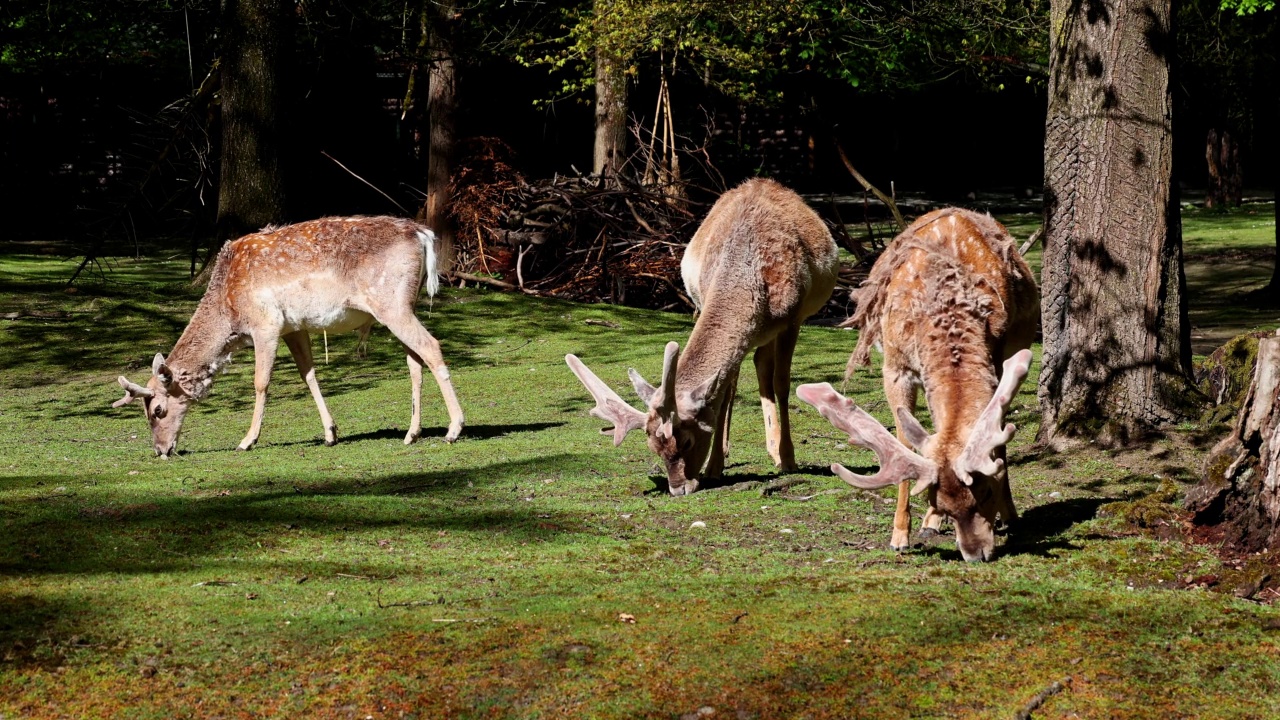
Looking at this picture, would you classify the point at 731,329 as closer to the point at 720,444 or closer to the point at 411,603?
the point at 720,444

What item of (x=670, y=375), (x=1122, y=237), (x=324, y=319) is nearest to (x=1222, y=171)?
(x=1122, y=237)

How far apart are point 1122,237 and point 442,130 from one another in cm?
1535

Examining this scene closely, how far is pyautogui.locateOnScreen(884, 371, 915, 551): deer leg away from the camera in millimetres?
6559

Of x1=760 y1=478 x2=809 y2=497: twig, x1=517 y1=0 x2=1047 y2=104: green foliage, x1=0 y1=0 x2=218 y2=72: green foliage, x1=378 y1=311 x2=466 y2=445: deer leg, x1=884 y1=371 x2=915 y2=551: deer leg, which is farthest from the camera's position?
x1=0 y1=0 x2=218 y2=72: green foliage

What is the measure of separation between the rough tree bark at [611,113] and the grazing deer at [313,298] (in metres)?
11.5

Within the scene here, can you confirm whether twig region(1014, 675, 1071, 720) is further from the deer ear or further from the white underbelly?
the deer ear

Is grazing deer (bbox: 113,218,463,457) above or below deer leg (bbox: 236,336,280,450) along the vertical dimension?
above

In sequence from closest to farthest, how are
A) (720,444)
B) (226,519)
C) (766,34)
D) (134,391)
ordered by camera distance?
(226,519), (720,444), (134,391), (766,34)

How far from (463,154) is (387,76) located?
40.8 ft

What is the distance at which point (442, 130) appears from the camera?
71.9ft

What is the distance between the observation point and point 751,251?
8.80m

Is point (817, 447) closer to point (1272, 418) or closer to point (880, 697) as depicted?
point (1272, 418)

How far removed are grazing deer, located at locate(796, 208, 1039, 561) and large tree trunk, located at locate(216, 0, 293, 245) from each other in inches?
462

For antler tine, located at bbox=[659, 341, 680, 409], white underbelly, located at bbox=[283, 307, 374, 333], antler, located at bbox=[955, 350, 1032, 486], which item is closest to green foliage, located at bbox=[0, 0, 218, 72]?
white underbelly, located at bbox=[283, 307, 374, 333]
